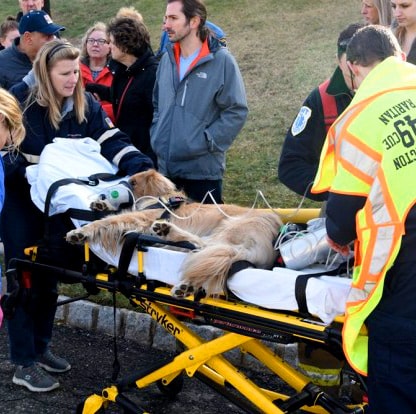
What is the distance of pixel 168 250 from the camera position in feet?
12.7

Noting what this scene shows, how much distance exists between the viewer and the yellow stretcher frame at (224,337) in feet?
11.4

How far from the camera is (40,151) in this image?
4641mm

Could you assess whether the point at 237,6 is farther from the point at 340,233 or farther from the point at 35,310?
the point at 340,233

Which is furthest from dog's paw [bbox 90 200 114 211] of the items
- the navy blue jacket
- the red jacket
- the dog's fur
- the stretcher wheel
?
the red jacket

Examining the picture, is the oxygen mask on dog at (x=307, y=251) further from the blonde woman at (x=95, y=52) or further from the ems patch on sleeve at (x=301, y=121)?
the blonde woman at (x=95, y=52)

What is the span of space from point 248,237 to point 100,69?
12.0ft

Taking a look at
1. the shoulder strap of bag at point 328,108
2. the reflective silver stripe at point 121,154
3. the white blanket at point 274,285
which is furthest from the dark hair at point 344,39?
the reflective silver stripe at point 121,154

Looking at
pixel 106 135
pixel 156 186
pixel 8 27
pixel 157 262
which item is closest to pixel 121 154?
pixel 106 135

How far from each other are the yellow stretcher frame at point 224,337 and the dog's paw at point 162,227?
5.9 inches

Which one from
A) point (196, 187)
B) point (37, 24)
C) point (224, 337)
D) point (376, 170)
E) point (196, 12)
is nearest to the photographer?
point (376, 170)

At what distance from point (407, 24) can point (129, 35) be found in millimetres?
2198

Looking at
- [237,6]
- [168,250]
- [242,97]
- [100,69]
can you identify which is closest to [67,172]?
[168,250]

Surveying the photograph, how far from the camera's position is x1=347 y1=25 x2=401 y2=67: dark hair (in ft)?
10.5

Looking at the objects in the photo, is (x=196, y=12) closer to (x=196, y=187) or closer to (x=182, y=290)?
(x=196, y=187)
